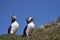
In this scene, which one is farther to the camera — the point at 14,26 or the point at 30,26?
the point at 14,26

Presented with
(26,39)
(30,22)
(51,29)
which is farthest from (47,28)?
(26,39)

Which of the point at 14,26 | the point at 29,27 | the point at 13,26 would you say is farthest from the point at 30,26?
the point at 13,26

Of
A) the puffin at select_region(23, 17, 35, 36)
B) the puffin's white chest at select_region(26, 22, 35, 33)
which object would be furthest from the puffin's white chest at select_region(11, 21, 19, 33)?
the puffin's white chest at select_region(26, 22, 35, 33)

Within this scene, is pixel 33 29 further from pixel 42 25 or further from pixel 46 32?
pixel 46 32

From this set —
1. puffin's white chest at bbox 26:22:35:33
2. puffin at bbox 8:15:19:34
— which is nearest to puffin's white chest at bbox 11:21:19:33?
puffin at bbox 8:15:19:34

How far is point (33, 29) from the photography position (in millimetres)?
26391

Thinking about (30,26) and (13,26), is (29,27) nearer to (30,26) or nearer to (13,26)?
(30,26)

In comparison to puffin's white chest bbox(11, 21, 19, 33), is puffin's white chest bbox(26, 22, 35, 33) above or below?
below

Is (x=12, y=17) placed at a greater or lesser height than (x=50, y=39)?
greater

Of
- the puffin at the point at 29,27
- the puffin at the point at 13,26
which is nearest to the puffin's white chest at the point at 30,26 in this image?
the puffin at the point at 29,27

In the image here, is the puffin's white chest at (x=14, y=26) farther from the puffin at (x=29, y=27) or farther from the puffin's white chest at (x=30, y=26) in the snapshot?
the puffin's white chest at (x=30, y=26)

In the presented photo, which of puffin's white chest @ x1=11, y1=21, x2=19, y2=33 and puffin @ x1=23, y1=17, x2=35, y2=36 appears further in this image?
puffin's white chest @ x1=11, y1=21, x2=19, y2=33

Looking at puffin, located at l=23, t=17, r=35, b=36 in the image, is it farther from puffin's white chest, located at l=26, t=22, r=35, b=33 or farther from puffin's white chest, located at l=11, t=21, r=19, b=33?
puffin's white chest, located at l=11, t=21, r=19, b=33

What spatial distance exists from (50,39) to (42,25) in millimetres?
6581
